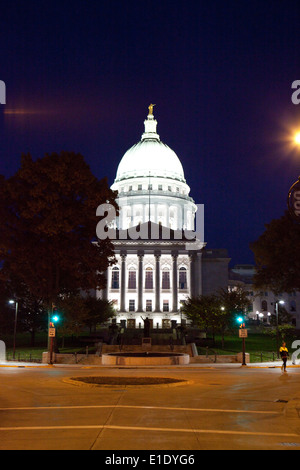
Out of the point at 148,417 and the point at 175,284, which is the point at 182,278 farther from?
the point at 148,417

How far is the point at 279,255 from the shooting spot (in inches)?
2058

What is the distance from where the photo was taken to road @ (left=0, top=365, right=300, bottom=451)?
10.5 m

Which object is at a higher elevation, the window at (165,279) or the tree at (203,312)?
the window at (165,279)

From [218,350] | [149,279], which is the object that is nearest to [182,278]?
[149,279]

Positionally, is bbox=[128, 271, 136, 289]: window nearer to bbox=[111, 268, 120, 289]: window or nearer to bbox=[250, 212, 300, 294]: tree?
bbox=[111, 268, 120, 289]: window

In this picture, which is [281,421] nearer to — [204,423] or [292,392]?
[204,423]

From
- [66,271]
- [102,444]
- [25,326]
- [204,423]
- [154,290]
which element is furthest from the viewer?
[154,290]

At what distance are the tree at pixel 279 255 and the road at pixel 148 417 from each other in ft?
98.2

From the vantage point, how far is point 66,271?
156 ft

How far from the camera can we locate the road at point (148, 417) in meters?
10.5

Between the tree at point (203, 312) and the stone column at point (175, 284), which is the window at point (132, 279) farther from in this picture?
the tree at point (203, 312)

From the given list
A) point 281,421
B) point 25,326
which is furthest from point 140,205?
point 281,421

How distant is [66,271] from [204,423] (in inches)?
1409

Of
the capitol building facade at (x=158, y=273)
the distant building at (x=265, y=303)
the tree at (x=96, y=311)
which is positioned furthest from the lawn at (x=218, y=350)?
the distant building at (x=265, y=303)
